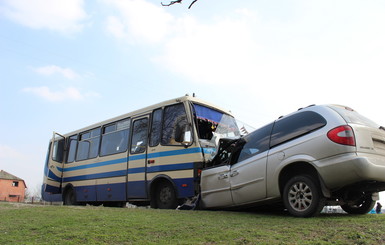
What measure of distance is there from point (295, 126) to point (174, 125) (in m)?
3.90

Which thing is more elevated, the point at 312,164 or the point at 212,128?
the point at 212,128

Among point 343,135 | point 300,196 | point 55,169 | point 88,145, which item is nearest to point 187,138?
point 300,196

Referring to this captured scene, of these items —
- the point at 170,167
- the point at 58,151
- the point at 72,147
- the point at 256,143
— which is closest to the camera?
the point at 256,143

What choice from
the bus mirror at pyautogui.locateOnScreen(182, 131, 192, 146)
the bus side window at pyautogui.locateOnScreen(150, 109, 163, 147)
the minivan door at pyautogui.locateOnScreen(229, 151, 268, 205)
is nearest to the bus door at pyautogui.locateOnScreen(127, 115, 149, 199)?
the bus side window at pyautogui.locateOnScreen(150, 109, 163, 147)

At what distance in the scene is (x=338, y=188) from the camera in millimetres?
5434

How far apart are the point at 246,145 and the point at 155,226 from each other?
292 centimetres

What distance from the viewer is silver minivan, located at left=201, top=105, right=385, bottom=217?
17.3 feet

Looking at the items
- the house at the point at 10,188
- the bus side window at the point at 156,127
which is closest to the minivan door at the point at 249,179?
the bus side window at the point at 156,127

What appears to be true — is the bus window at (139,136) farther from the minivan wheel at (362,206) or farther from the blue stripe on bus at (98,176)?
the minivan wheel at (362,206)

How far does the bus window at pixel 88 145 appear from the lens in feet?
41.4

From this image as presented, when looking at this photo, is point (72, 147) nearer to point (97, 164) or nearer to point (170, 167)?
point (97, 164)

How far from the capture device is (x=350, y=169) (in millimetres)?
5168

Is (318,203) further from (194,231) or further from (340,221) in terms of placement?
(194,231)

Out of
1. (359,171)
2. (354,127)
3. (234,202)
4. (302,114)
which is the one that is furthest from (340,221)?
(234,202)
